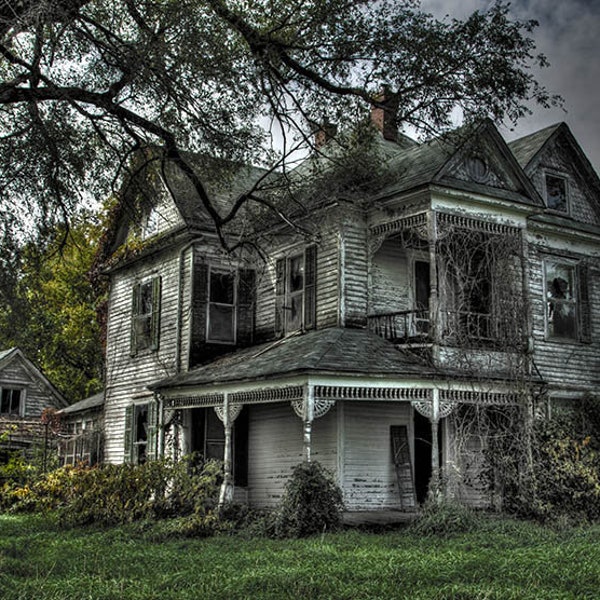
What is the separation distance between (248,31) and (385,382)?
6.81 metres

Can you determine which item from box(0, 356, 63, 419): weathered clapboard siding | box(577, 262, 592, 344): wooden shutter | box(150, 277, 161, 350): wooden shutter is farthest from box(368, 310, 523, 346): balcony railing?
box(0, 356, 63, 419): weathered clapboard siding

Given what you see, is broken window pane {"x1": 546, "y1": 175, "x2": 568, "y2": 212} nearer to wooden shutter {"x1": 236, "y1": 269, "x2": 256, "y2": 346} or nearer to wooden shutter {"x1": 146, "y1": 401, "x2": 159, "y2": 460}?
wooden shutter {"x1": 236, "y1": 269, "x2": 256, "y2": 346}

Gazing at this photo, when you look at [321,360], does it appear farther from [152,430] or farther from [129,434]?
[129,434]

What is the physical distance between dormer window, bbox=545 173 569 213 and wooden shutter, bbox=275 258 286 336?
675 cm

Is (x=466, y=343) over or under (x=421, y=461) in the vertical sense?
over

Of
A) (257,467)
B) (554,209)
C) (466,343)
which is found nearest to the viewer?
(466,343)

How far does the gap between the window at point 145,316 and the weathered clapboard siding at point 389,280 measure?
6.57 meters

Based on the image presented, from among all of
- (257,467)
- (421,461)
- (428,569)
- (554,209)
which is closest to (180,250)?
(257,467)

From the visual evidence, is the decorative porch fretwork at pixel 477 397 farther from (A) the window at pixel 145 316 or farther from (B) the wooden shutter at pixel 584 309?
(A) the window at pixel 145 316

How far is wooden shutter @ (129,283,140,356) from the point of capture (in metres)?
22.8

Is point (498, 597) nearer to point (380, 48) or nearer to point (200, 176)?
point (380, 48)

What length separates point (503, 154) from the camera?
17547mm

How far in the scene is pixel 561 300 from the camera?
20.0 meters

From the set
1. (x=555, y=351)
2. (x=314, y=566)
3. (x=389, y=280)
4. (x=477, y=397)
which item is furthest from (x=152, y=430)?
(x=314, y=566)
